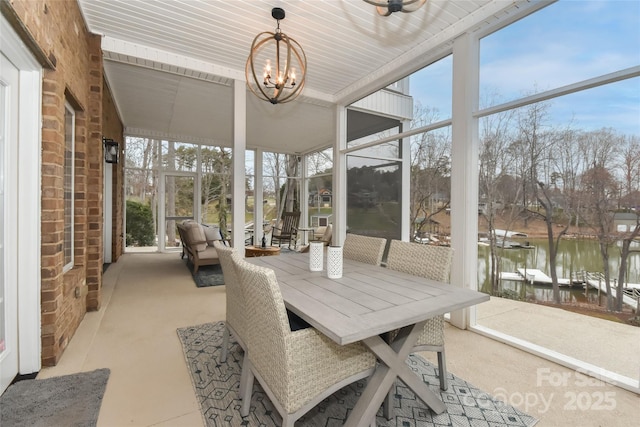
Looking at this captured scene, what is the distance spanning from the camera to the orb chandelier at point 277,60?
2.58 m

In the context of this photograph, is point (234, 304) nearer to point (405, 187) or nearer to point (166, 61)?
point (405, 187)

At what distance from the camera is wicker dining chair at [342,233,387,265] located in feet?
7.87

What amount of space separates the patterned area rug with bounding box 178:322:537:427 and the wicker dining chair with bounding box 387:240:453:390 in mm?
174

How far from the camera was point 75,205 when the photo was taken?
2.81 m

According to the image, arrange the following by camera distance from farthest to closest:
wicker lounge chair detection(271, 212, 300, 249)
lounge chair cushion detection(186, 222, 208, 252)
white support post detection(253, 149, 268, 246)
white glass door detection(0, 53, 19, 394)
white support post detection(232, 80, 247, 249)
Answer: white support post detection(253, 149, 268, 246), wicker lounge chair detection(271, 212, 300, 249), lounge chair cushion detection(186, 222, 208, 252), white support post detection(232, 80, 247, 249), white glass door detection(0, 53, 19, 394)

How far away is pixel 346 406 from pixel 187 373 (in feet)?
3.67

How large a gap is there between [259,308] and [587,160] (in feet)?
8.47

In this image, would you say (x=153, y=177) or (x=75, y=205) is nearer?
(x=75, y=205)

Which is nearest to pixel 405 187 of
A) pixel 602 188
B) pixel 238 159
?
pixel 602 188

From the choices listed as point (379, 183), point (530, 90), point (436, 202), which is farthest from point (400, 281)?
point (379, 183)

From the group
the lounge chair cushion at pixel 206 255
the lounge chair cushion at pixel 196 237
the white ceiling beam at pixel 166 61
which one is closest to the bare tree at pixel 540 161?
the white ceiling beam at pixel 166 61

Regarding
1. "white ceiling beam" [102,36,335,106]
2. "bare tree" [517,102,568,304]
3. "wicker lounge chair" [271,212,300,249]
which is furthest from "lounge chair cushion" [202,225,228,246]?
"bare tree" [517,102,568,304]

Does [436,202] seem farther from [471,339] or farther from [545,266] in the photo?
[471,339]

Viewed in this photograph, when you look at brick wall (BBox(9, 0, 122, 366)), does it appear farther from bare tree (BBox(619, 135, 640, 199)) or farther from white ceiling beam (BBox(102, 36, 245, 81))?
bare tree (BBox(619, 135, 640, 199))
